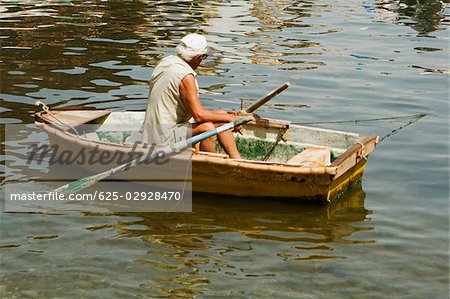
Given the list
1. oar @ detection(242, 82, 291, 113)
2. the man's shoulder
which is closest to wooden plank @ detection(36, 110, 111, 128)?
the man's shoulder

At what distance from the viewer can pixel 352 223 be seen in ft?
29.1

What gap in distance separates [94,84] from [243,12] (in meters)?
11.5

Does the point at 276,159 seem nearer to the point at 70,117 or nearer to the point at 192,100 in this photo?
the point at 192,100

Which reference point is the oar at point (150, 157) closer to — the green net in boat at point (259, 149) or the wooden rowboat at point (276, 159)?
the wooden rowboat at point (276, 159)

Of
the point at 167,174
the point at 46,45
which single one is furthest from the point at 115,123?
the point at 46,45

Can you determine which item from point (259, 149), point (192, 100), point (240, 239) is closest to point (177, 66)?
point (192, 100)

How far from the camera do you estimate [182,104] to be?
9344 millimetres

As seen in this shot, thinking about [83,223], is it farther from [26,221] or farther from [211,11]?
[211,11]

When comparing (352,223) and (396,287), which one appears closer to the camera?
(396,287)

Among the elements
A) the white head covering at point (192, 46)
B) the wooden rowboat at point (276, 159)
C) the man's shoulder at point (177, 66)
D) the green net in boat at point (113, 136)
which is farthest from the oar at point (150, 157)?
the green net in boat at point (113, 136)

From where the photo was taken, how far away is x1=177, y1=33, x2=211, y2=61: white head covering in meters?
9.08

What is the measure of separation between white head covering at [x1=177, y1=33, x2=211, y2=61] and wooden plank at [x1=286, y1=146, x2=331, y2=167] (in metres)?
1.62

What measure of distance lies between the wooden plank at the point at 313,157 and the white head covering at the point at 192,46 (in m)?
1.62

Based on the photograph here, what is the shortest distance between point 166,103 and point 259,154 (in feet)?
5.33
